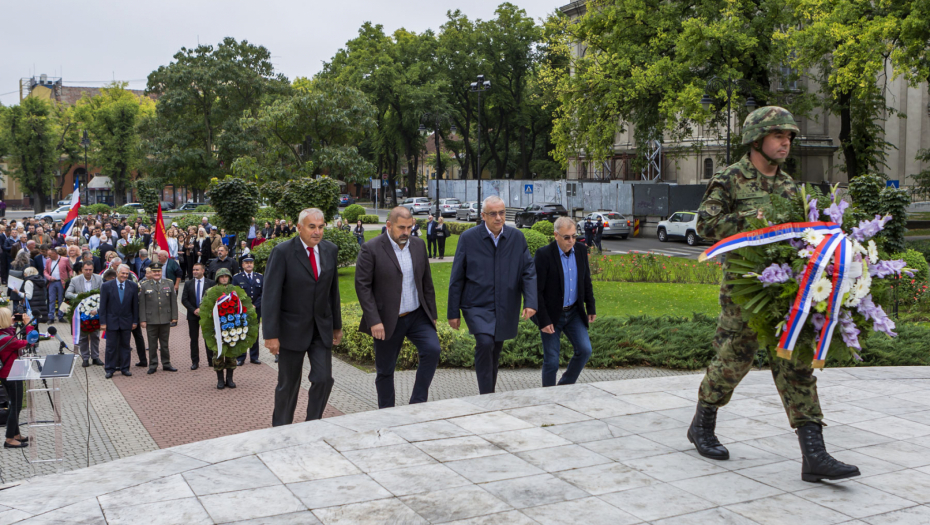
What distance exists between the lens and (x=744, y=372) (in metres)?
4.72

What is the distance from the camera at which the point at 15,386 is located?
7879 mm

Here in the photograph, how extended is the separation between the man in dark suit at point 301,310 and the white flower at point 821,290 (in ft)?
11.6

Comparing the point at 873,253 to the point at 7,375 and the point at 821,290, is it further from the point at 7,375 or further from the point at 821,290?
the point at 7,375

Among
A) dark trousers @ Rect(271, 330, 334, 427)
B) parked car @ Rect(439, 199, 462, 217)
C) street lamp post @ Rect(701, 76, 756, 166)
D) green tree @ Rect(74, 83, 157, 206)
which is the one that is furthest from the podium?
green tree @ Rect(74, 83, 157, 206)

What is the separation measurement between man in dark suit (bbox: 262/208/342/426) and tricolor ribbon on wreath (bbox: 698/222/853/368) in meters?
3.35

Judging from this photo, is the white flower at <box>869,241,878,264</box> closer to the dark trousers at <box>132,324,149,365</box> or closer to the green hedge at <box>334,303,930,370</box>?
the green hedge at <box>334,303,930,370</box>

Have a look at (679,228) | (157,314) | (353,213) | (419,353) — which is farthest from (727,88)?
(419,353)

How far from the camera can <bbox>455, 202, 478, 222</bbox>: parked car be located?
168 ft

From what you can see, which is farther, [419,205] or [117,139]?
[117,139]

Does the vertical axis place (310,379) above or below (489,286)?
below

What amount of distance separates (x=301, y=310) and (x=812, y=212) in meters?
3.83

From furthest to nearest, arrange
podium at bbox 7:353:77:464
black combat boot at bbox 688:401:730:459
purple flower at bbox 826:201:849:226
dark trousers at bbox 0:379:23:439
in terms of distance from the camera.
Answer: dark trousers at bbox 0:379:23:439, podium at bbox 7:353:77:464, black combat boot at bbox 688:401:730:459, purple flower at bbox 826:201:849:226

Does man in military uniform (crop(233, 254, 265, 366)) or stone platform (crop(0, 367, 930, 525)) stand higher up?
man in military uniform (crop(233, 254, 265, 366))

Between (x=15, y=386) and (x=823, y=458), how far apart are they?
7.23m
